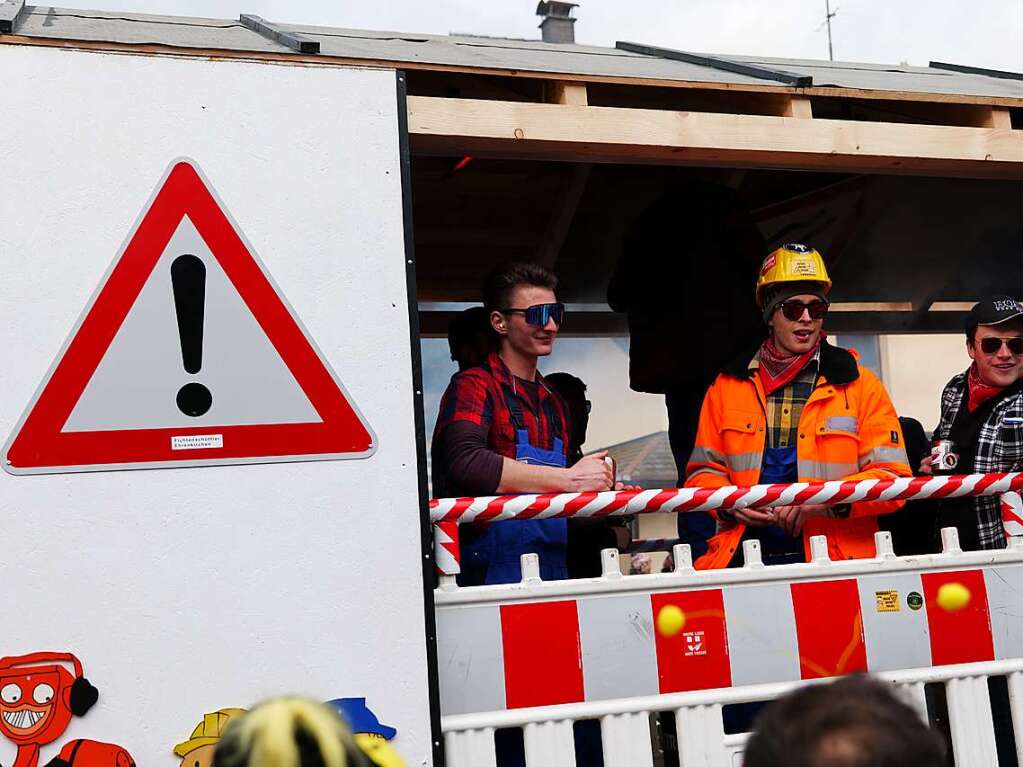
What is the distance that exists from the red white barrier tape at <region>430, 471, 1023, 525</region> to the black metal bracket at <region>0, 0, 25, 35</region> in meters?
1.60

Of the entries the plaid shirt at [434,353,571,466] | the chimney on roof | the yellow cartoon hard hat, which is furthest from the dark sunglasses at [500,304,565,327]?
the chimney on roof

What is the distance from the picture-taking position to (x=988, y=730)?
3.43m

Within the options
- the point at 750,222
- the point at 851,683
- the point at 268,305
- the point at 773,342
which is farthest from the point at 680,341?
the point at 851,683

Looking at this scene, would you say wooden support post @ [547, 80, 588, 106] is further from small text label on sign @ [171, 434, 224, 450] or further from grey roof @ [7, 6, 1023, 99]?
small text label on sign @ [171, 434, 224, 450]

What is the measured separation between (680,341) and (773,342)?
47.6 inches

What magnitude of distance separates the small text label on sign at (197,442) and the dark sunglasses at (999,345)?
2762mm

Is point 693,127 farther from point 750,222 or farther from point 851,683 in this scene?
point 851,683

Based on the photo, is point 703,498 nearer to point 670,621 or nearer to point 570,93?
point 670,621

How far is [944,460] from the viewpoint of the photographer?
13.7 ft

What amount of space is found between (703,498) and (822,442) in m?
0.67

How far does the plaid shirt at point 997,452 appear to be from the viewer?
12.9ft

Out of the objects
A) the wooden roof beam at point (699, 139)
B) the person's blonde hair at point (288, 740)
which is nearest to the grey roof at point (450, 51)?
the wooden roof beam at point (699, 139)

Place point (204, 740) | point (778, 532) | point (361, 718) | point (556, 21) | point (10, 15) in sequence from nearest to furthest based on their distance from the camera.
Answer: point (204, 740) < point (361, 718) < point (10, 15) < point (778, 532) < point (556, 21)

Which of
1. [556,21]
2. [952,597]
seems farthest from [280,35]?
[556,21]
